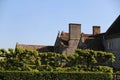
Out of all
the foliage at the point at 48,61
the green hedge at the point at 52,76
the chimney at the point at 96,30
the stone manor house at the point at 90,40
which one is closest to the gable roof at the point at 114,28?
the stone manor house at the point at 90,40

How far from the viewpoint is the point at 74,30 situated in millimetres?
57406

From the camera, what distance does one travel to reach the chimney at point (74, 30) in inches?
2248

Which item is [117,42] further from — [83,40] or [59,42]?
[59,42]

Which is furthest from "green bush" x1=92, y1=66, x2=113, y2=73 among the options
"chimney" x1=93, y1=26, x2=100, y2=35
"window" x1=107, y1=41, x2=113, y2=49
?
"chimney" x1=93, y1=26, x2=100, y2=35

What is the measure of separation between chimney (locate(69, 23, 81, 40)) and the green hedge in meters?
24.4

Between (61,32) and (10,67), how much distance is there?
29.6 meters

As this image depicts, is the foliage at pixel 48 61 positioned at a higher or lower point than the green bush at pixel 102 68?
higher

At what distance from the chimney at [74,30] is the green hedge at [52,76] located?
2436 centimetres

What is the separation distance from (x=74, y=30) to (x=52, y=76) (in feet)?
84.0

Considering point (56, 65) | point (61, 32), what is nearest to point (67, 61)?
point (56, 65)

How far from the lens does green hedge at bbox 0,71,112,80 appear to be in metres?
32.0

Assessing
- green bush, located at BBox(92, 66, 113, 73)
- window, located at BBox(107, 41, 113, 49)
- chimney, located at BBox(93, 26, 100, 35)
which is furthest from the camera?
chimney, located at BBox(93, 26, 100, 35)

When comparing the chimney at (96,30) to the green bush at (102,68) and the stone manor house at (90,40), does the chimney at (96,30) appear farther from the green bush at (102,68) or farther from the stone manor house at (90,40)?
the green bush at (102,68)

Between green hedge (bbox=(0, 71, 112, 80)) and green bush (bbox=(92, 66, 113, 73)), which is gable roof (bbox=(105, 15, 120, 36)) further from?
green hedge (bbox=(0, 71, 112, 80))
